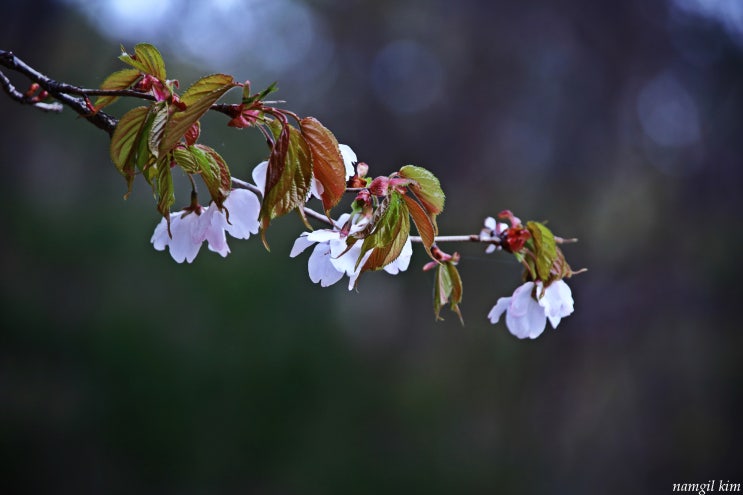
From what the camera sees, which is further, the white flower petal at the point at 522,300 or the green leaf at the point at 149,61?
the white flower petal at the point at 522,300

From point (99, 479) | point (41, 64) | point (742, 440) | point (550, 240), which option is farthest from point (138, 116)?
point (742, 440)

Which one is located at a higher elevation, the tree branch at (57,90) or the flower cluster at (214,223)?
the tree branch at (57,90)

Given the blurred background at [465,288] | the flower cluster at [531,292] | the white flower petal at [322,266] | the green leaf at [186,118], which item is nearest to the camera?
the green leaf at [186,118]

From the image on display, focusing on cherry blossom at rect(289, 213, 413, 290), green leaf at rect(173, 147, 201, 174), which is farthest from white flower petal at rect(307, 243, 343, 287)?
green leaf at rect(173, 147, 201, 174)

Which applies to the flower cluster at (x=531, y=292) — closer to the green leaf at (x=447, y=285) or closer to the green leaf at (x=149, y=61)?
the green leaf at (x=447, y=285)

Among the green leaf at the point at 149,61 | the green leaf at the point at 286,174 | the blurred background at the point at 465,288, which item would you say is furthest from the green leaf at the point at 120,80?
the blurred background at the point at 465,288
